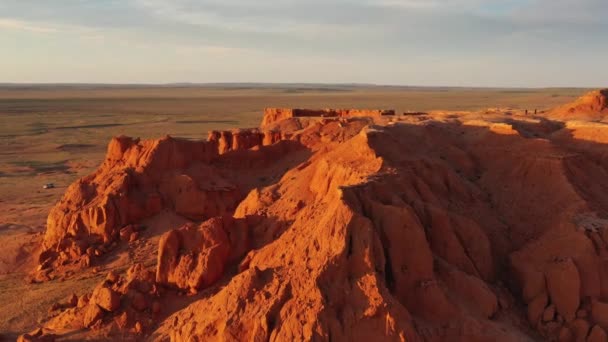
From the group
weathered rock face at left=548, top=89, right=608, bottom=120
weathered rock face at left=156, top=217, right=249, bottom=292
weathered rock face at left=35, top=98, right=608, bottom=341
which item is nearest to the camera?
weathered rock face at left=35, top=98, right=608, bottom=341

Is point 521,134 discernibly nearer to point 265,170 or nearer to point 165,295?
point 265,170

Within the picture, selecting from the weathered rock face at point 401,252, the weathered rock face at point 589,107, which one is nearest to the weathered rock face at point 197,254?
the weathered rock face at point 401,252

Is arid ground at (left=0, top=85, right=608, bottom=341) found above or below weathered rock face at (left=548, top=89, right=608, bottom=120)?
below

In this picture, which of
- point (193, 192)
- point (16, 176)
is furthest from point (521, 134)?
point (16, 176)

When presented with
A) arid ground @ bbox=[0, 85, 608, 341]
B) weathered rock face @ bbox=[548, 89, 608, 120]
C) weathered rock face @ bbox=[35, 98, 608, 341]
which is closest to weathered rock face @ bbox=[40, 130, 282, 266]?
arid ground @ bbox=[0, 85, 608, 341]

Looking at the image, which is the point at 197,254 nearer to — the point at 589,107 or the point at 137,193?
the point at 137,193

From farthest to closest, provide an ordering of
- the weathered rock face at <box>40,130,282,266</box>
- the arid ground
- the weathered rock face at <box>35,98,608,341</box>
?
the weathered rock face at <box>40,130,282,266</box> → the arid ground → the weathered rock face at <box>35,98,608,341</box>

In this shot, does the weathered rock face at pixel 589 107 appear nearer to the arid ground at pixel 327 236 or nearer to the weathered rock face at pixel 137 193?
the arid ground at pixel 327 236

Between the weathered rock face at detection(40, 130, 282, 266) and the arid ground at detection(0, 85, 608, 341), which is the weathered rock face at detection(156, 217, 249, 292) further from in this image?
the weathered rock face at detection(40, 130, 282, 266)
